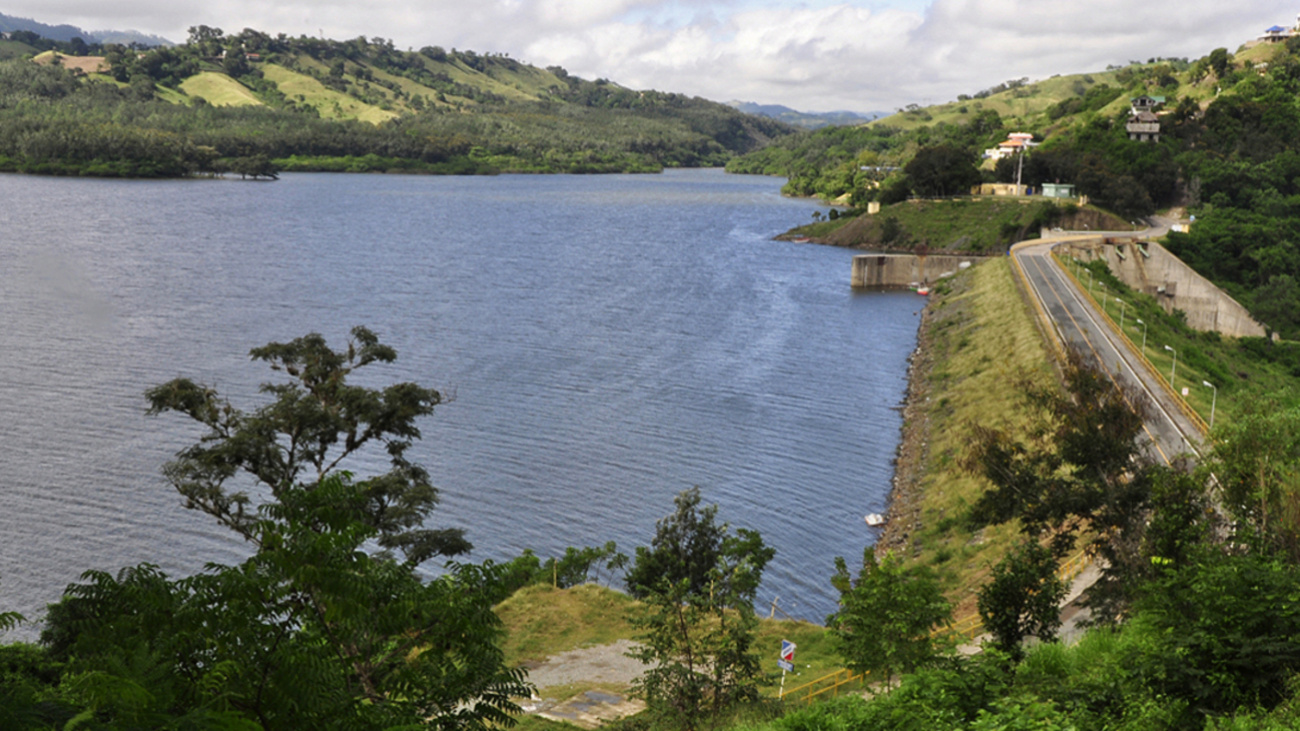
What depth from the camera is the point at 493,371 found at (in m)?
60.9

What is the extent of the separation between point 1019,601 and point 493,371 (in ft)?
151

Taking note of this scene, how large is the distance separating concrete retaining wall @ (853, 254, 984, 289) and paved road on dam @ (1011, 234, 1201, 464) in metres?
16.2

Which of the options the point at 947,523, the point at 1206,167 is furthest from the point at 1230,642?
the point at 1206,167

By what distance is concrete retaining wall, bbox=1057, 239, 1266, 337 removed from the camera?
84.3 m

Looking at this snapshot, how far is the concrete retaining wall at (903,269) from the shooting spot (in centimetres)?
10381

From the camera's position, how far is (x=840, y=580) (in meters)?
20.6

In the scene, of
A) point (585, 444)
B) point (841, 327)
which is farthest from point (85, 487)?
point (841, 327)

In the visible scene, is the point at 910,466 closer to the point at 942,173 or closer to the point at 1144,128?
the point at 942,173

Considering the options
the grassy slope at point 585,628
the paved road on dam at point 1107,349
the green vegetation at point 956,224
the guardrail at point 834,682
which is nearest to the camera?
the guardrail at point 834,682

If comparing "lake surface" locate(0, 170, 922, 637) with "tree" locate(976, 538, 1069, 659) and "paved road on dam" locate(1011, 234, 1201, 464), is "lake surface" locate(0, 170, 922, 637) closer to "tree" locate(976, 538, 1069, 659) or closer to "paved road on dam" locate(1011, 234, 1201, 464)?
"paved road on dam" locate(1011, 234, 1201, 464)

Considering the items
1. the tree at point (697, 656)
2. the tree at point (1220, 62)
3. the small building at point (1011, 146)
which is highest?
the tree at point (1220, 62)

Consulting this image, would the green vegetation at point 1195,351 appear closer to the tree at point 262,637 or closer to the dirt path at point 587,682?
the dirt path at point 587,682

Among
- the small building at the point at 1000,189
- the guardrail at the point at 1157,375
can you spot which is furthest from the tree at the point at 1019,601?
the small building at the point at 1000,189

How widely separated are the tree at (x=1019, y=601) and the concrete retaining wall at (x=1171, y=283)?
75896mm
